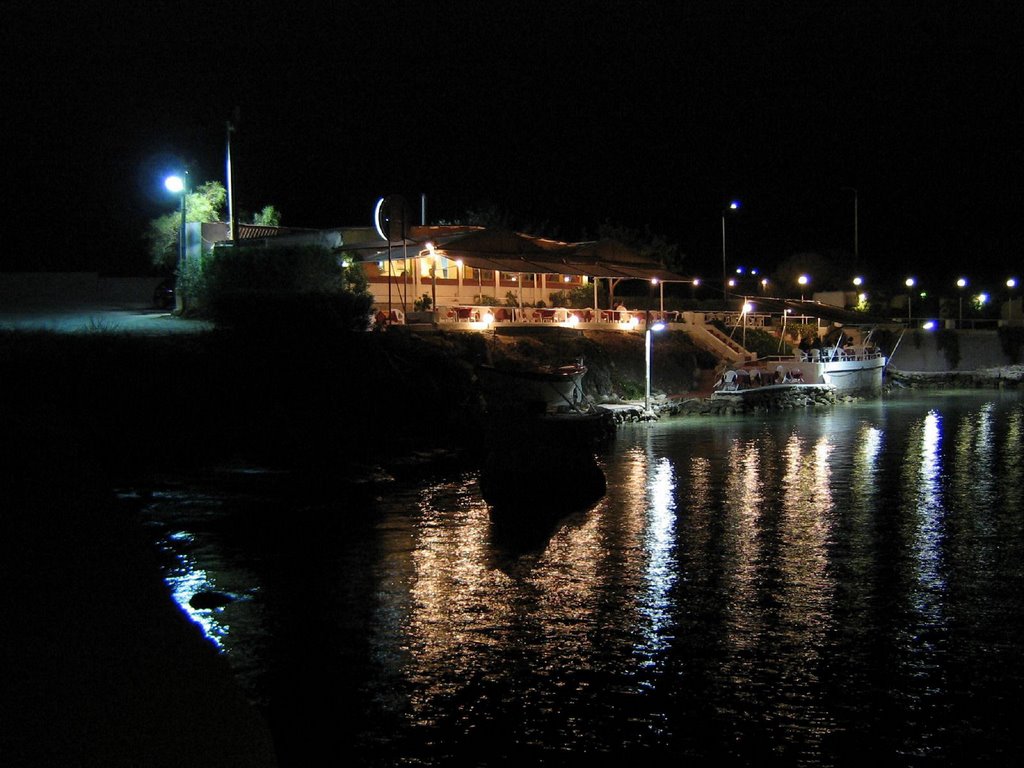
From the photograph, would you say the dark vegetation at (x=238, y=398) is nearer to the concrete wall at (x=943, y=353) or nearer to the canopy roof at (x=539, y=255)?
the canopy roof at (x=539, y=255)

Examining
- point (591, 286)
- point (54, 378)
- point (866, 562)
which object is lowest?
point (866, 562)

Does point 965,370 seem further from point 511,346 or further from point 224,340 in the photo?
point 224,340

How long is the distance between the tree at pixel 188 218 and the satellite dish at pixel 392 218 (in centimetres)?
781

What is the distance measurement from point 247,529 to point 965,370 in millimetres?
60809

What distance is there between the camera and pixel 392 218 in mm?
42969

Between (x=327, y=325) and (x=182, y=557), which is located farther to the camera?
A: (x=327, y=325)

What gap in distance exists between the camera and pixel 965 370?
223 ft

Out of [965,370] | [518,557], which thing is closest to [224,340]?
[518,557]

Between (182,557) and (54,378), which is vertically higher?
(54,378)

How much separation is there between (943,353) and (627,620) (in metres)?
61.0

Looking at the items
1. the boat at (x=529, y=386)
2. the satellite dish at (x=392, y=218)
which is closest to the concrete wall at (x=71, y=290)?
the satellite dish at (x=392, y=218)

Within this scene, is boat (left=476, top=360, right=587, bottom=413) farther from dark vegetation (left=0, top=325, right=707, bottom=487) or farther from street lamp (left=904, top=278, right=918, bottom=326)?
street lamp (left=904, top=278, right=918, bottom=326)

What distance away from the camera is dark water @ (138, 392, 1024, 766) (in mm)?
10070

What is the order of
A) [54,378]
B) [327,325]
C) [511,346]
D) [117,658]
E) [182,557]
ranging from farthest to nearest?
1. [511,346]
2. [327,325]
3. [54,378]
4. [182,557]
5. [117,658]
